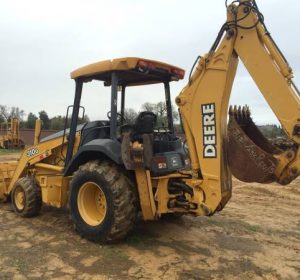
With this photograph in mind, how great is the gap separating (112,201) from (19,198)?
250 cm

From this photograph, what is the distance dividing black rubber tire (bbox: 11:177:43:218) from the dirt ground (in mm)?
146

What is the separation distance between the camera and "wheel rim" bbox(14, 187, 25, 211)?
6718 mm

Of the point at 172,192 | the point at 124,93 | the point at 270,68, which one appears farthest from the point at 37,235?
the point at 270,68

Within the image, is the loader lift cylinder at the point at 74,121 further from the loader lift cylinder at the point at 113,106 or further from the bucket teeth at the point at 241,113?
the bucket teeth at the point at 241,113

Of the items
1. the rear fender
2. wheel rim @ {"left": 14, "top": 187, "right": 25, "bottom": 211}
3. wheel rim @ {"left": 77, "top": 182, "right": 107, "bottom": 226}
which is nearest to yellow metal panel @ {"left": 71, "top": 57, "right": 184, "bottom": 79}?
the rear fender

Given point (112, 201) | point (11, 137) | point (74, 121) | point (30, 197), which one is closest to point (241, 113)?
point (112, 201)

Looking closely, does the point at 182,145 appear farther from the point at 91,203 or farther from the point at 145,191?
the point at 91,203

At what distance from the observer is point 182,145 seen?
5.87m

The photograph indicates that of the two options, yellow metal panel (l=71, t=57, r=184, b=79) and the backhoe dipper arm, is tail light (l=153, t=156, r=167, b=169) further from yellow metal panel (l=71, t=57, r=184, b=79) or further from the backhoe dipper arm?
yellow metal panel (l=71, t=57, r=184, b=79)

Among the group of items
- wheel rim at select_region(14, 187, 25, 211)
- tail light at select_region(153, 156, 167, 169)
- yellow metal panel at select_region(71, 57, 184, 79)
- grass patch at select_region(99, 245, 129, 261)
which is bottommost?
grass patch at select_region(99, 245, 129, 261)

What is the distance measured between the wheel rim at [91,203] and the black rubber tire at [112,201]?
5.6 inches

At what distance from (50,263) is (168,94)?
9.72ft

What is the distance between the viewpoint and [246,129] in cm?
476

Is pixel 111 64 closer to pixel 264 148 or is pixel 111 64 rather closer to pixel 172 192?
pixel 172 192
